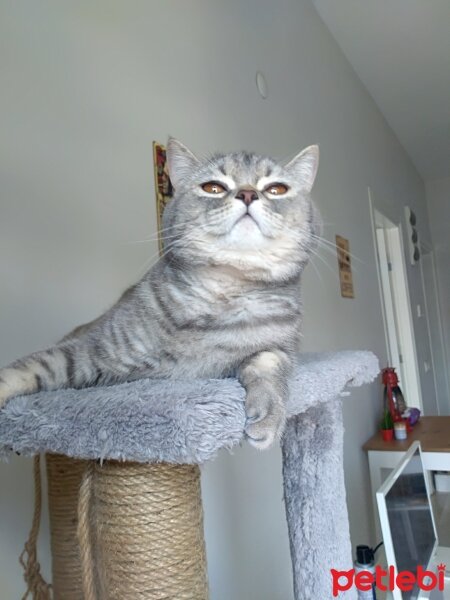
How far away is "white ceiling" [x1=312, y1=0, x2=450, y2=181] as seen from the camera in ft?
7.82

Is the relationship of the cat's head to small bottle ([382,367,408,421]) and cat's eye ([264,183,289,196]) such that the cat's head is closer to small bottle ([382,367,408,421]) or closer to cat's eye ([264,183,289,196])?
cat's eye ([264,183,289,196])

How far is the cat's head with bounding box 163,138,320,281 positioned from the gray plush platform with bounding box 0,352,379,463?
0.66 ft

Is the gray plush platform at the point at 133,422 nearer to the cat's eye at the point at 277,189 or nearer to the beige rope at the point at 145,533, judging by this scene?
the beige rope at the point at 145,533

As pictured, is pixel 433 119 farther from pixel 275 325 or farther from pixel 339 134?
pixel 275 325

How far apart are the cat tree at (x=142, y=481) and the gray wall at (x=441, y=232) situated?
4.38 metres

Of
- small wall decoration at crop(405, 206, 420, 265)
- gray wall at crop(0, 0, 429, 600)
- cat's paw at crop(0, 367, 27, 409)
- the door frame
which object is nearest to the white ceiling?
gray wall at crop(0, 0, 429, 600)

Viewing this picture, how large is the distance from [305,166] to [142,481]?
1.81 feet

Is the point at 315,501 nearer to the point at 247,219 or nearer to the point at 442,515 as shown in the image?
the point at 247,219

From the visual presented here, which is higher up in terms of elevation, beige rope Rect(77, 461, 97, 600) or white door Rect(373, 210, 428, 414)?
white door Rect(373, 210, 428, 414)

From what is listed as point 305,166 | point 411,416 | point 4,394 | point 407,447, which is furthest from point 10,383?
point 411,416

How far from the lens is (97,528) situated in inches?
20.5

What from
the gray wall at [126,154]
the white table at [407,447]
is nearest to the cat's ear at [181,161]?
the gray wall at [126,154]

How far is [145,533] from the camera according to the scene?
488mm

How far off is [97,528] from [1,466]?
27cm
